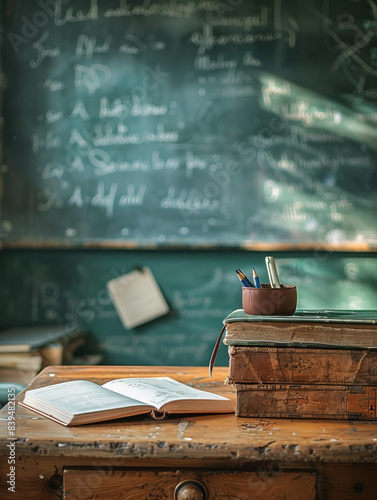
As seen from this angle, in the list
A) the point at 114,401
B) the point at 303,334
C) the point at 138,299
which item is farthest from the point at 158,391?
the point at 138,299

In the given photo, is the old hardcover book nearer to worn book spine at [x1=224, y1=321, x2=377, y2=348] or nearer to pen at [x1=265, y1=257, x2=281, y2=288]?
worn book spine at [x1=224, y1=321, x2=377, y2=348]

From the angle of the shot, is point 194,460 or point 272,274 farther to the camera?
point 272,274

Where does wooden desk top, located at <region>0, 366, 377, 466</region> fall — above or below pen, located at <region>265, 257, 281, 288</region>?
below

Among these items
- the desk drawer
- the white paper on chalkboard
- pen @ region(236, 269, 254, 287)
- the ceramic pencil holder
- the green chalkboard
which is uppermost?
the green chalkboard

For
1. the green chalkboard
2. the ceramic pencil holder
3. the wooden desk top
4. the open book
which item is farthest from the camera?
the green chalkboard

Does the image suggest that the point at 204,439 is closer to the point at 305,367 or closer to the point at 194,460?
the point at 194,460

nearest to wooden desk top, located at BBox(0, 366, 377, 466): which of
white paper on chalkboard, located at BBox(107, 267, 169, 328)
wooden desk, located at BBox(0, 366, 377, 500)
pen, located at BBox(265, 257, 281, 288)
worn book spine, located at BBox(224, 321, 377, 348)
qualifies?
wooden desk, located at BBox(0, 366, 377, 500)

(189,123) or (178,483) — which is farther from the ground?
(189,123)

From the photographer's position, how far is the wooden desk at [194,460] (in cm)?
96

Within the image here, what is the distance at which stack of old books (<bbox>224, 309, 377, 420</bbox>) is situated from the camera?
3.60 feet

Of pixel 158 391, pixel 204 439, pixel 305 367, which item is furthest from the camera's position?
pixel 158 391

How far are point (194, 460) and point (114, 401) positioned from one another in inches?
8.3

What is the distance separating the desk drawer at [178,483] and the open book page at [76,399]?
12 cm

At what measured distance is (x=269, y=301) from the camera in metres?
1.19
